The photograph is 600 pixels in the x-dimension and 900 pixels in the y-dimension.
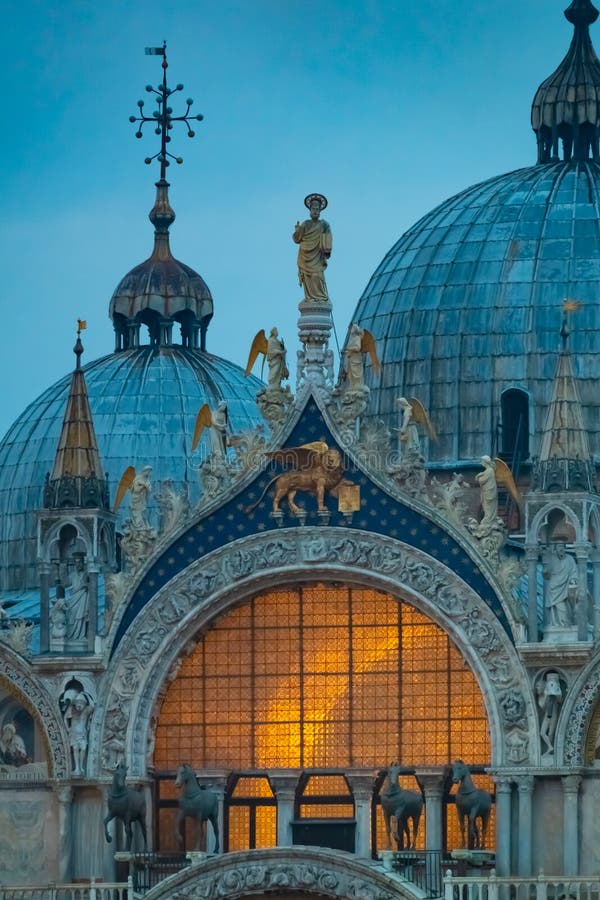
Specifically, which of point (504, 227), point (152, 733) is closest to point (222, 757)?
point (152, 733)

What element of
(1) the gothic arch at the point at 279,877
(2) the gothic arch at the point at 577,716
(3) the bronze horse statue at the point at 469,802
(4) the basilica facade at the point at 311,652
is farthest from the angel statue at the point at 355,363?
(1) the gothic arch at the point at 279,877

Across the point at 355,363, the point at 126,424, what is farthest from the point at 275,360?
the point at 126,424

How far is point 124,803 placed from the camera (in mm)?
59125

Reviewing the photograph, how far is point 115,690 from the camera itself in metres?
60.5

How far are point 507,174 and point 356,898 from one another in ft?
59.1

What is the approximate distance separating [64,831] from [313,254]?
32.3ft

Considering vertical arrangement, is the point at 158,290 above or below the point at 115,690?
above

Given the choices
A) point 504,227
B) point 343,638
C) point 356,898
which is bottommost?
point 356,898

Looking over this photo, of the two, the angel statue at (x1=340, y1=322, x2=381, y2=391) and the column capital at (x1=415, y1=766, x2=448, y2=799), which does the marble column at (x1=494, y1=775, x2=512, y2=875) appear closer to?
the column capital at (x1=415, y1=766, x2=448, y2=799)

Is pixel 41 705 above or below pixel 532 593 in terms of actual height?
below

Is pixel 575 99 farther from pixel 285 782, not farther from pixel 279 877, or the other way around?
pixel 279 877

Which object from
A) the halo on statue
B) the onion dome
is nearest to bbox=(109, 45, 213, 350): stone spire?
the onion dome

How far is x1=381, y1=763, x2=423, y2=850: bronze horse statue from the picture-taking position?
58.4m

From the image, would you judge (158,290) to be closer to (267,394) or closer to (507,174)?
(507,174)
